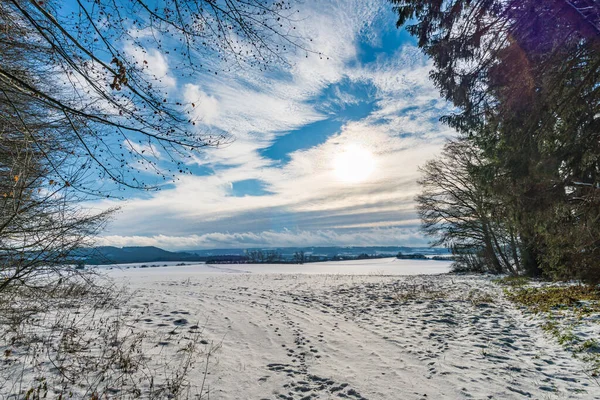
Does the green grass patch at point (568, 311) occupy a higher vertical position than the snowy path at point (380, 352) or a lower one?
higher

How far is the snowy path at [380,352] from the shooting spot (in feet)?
12.7

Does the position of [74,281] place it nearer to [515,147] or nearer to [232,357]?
[232,357]

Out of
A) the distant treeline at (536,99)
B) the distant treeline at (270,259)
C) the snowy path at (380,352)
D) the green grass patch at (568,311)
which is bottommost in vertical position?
the snowy path at (380,352)

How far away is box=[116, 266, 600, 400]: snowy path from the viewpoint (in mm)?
3879

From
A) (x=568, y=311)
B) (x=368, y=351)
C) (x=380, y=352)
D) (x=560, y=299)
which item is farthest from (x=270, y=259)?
(x=380, y=352)

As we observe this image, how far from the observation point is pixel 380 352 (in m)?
5.35

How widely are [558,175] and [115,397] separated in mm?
8683

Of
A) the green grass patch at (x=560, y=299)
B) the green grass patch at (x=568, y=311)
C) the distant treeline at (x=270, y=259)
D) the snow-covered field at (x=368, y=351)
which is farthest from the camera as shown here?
the distant treeline at (x=270, y=259)

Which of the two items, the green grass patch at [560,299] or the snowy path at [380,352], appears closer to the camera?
the snowy path at [380,352]

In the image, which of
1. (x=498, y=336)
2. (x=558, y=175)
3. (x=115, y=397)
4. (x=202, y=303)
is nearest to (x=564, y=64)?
(x=558, y=175)

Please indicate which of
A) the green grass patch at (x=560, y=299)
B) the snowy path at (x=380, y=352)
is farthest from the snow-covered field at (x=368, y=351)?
the green grass patch at (x=560, y=299)

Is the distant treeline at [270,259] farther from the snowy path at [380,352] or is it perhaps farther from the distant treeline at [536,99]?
the distant treeline at [536,99]

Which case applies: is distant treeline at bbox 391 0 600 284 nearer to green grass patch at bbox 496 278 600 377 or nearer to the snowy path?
green grass patch at bbox 496 278 600 377

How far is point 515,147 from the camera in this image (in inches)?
265
